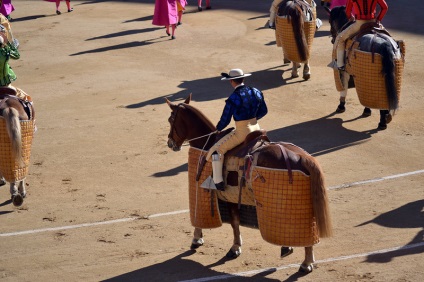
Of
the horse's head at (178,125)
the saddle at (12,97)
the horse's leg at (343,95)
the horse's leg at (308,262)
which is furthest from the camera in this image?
the horse's leg at (343,95)

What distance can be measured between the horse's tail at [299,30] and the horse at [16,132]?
621 centimetres

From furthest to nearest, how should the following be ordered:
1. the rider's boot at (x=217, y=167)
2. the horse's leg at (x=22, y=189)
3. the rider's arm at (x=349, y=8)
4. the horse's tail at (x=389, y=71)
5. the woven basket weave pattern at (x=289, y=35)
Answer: the woven basket weave pattern at (x=289, y=35)
the rider's arm at (x=349, y=8)
the horse's tail at (x=389, y=71)
the horse's leg at (x=22, y=189)
the rider's boot at (x=217, y=167)

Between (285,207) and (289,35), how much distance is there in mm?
8538

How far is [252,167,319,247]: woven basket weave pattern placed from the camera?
8.87 meters

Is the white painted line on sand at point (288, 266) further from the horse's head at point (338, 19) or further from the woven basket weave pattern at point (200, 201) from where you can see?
the horse's head at point (338, 19)

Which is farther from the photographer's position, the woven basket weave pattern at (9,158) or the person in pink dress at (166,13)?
the person in pink dress at (166,13)

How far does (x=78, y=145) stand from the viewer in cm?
1416

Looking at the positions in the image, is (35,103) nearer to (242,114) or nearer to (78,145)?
(78,145)

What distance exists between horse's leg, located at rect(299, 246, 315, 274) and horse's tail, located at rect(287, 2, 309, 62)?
792cm

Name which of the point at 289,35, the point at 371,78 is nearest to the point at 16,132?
the point at 371,78

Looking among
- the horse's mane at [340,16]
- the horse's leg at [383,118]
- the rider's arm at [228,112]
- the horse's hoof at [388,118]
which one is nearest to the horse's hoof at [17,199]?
Result: the rider's arm at [228,112]

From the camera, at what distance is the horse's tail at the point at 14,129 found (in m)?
11.4

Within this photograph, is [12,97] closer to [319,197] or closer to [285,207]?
[285,207]

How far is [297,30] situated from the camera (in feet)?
54.9
